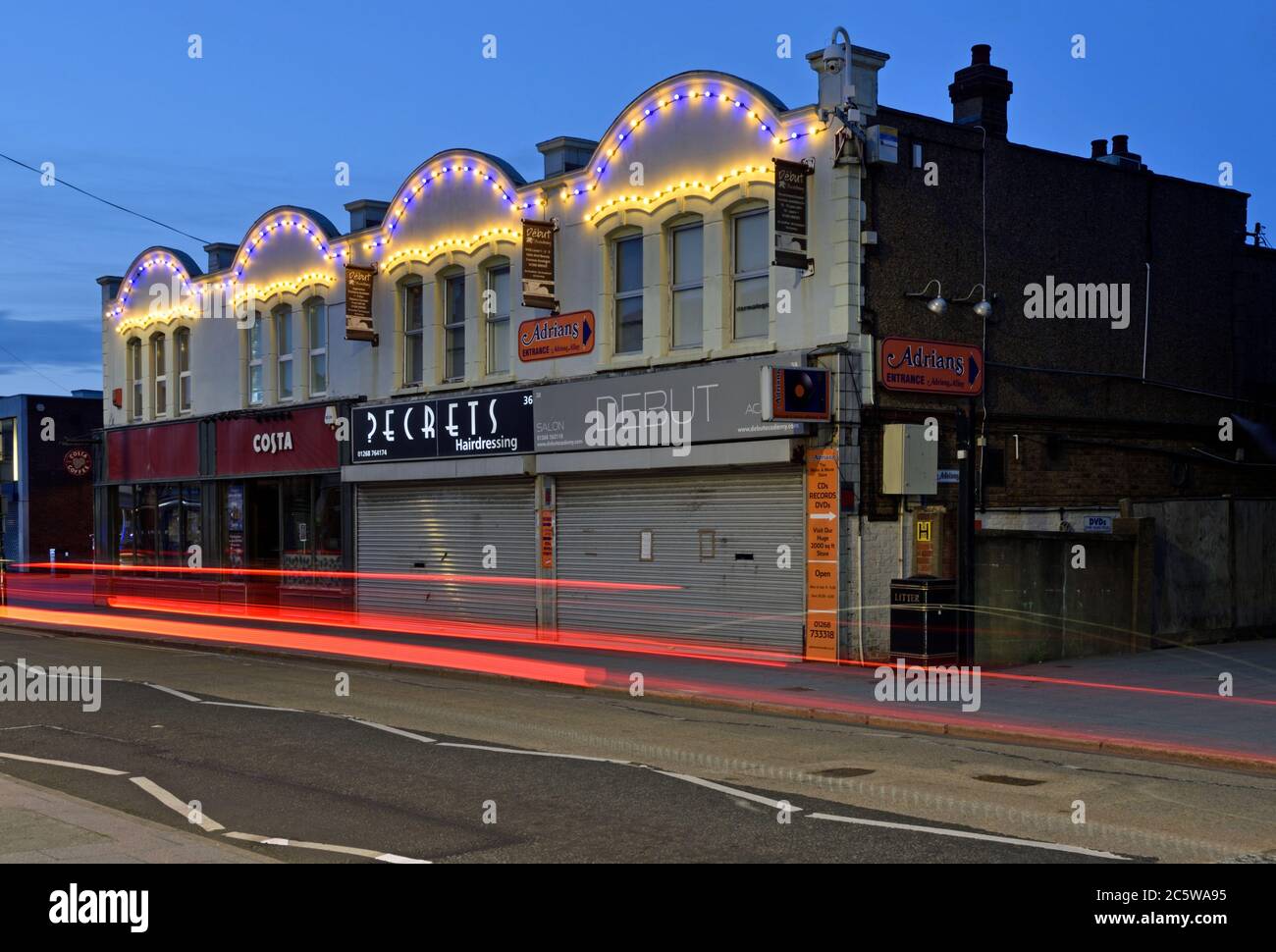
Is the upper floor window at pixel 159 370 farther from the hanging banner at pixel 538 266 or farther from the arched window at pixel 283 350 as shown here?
the hanging banner at pixel 538 266

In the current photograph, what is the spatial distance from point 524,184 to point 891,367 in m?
8.83

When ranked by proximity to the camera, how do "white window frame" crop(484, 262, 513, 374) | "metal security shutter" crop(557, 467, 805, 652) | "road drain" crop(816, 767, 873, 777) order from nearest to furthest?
"road drain" crop(816, 767, 873, 777)
"metal security shutter" crop(557, 467, 805, 652)
"white window frame" crop(484, 262, 513, 374)

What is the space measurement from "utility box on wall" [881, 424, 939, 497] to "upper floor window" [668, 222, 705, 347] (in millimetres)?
3881

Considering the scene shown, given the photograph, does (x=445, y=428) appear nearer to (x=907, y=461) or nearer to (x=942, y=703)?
(x=907, y=461)

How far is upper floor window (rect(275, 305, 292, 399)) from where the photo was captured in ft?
103

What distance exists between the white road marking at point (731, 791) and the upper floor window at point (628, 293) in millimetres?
12695

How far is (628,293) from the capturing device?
913 inches

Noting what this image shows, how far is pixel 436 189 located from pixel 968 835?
2101cm

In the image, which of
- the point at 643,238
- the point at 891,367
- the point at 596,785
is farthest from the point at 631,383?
the point at 596,785

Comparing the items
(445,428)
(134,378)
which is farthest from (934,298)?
(134,378)

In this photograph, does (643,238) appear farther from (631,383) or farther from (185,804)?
(185,804)

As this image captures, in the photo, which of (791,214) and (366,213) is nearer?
(791,214)

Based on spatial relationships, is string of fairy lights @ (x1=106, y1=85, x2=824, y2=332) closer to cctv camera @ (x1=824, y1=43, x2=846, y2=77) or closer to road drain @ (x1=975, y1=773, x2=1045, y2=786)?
cctv camera @ (x1=824, y1=43, x2=846, y2=77)

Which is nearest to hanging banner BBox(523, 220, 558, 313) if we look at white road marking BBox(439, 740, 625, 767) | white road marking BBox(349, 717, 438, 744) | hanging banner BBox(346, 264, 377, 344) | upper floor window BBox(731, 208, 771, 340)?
upper floor window BBox(731, 208, 771, 340)
